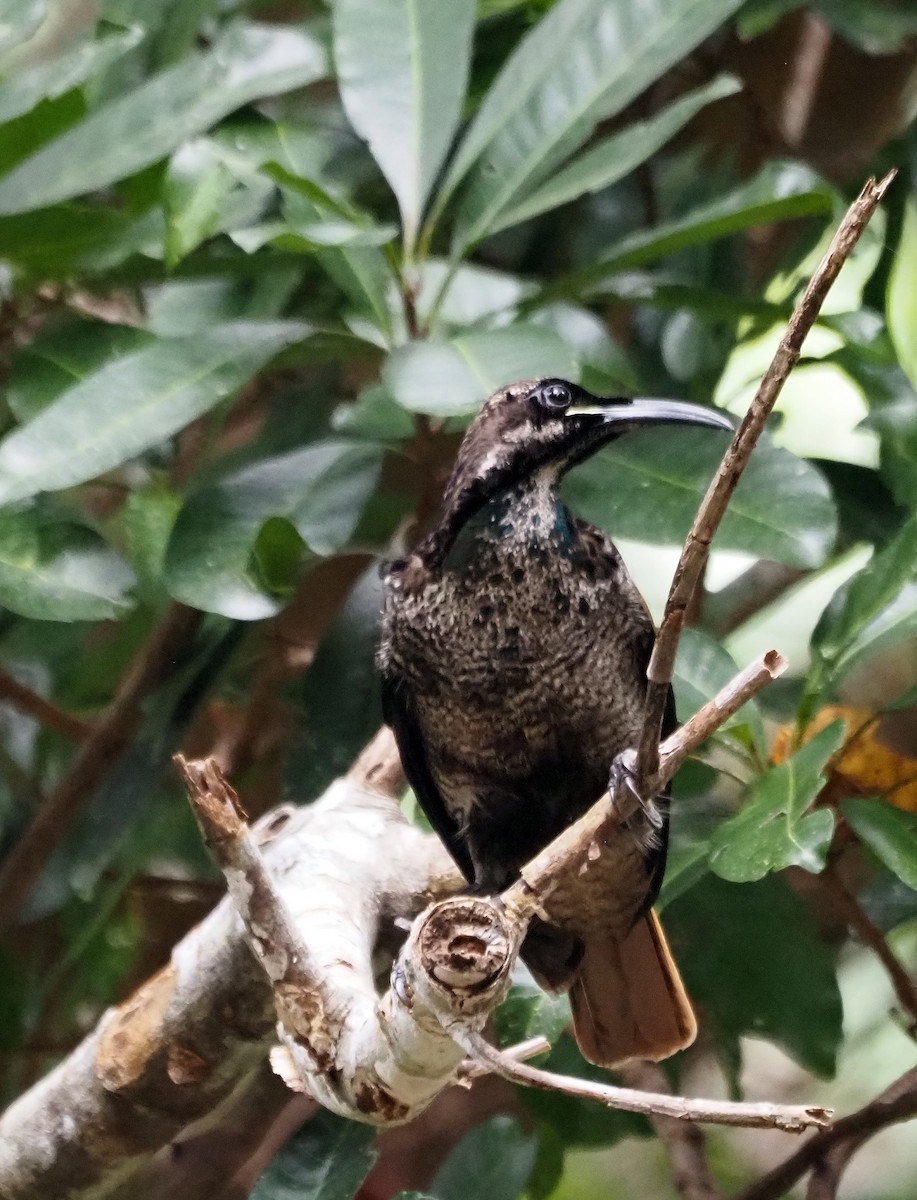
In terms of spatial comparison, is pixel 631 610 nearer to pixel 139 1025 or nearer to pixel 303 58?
pixel 139 1025

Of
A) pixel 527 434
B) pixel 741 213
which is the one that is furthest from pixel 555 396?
pixel 741 213

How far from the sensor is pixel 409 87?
1598 millimetres

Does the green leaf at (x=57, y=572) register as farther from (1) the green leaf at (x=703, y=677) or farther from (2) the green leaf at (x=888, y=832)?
(2) the green leaf at (x=888, y=832)

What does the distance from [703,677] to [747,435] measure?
25.7 inches

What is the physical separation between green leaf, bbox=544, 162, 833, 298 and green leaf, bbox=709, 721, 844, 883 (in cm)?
53

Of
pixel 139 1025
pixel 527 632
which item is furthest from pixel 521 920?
pixel 139 1025

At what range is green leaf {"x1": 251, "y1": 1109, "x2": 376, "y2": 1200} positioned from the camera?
1.31 metres

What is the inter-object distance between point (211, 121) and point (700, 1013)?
128 cm

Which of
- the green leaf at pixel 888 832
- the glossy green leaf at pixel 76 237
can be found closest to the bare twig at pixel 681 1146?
the green leaf at pixel 888 832

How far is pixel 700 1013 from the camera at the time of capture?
1921 millimetres

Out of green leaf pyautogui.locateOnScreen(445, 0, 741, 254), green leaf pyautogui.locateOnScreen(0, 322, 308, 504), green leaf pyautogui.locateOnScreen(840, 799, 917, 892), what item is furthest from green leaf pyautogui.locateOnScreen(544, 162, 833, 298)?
green leaf pyautogui.locateOnScreen(840, 799, 917, 892)

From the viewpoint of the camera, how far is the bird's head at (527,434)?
1.34 meters

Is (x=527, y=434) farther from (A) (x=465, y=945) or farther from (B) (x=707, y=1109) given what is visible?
(B) (x=707, y=1109)

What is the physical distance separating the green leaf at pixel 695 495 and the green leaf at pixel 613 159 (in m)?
0.27
